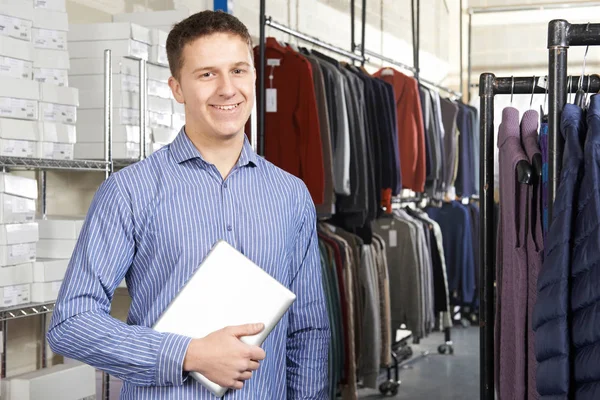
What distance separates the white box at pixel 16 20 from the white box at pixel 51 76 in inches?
5.1

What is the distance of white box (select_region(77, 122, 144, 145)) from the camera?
3.52 meters

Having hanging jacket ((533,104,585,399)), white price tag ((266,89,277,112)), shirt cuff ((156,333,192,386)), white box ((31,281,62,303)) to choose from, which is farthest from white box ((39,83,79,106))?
hanging jacket ((533,104,585,399))

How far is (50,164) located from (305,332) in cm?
166

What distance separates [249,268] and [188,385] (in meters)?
0.26

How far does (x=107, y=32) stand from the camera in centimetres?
349

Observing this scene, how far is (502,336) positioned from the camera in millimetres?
2098

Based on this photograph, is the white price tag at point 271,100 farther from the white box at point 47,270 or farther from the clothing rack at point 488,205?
the clothing rack at point 488,205

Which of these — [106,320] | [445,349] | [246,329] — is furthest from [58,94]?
[445,349]

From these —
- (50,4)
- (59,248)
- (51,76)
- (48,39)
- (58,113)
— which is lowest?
(59,248)

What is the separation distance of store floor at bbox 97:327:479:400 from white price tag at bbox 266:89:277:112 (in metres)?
2.05

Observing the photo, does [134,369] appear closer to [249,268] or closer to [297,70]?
[249,268]

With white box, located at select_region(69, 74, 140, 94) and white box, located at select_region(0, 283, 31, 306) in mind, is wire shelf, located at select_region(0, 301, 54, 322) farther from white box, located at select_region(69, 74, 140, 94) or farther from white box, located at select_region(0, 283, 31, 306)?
white box, located at select_region(69, 74, 140, 94)

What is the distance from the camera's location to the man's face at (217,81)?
1.65 m

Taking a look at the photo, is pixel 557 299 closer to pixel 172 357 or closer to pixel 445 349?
pixel 172 357
